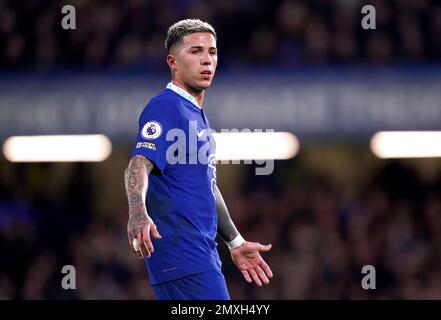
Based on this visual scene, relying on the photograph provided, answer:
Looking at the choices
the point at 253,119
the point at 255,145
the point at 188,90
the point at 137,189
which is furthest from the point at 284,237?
the point at 137,189

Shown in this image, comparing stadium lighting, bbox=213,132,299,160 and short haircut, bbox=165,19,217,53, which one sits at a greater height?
short haircut, bbox=165,19,217,53

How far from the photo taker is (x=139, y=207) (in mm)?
4855

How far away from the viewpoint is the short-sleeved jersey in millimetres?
5203

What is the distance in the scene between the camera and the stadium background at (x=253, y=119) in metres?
11.5

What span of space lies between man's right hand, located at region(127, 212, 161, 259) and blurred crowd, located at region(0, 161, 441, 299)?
6.25m

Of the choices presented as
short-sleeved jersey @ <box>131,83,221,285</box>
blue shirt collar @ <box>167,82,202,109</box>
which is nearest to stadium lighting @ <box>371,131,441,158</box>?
blue shirt collar @ <box>167,82,202,109</box>

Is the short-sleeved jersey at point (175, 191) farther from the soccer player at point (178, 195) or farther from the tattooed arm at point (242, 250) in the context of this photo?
the tattooed arm at point (242, 250)

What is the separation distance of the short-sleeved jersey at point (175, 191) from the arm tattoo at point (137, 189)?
55mm

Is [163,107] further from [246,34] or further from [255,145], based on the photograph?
[246,34]

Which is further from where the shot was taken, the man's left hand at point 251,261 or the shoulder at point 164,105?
the man's left hand at point 251,261

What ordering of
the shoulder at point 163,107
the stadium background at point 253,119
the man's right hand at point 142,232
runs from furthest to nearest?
the stadium background at point 253,119, the shoulder at point 163,107, the man's right hand at point 142,232

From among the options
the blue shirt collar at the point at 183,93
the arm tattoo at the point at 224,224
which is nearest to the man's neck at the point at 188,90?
the blue shirt collar at the point at 183,93

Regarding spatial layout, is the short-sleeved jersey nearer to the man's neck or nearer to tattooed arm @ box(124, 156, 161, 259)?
tattooed arm @ box(124, 156, 161, 259)

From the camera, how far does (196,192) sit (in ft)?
17.5
